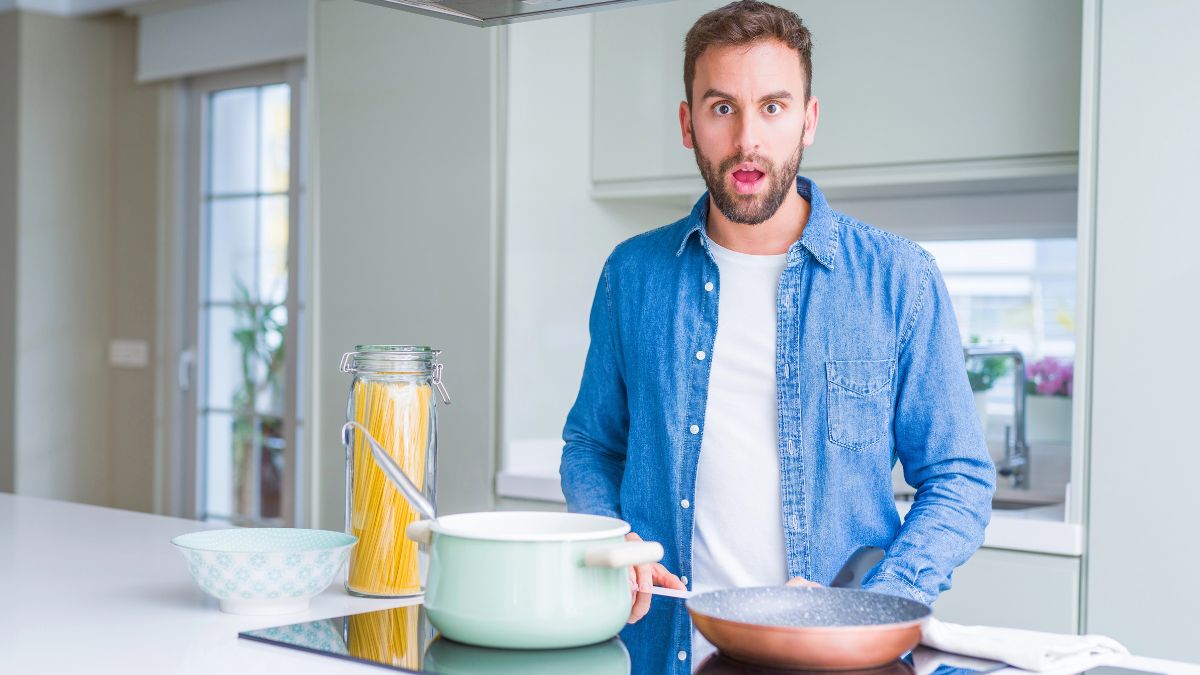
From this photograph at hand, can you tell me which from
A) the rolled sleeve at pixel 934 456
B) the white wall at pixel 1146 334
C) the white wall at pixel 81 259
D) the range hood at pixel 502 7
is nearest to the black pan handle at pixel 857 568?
the rolled sleeve at pixel 934 456

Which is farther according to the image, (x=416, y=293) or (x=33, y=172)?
(x=33, y=172)

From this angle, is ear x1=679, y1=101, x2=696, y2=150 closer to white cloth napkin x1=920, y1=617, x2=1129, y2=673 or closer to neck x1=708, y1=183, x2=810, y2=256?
neck x1=708, y1=183, x2=810, y2=256

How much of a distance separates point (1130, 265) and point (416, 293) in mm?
1667

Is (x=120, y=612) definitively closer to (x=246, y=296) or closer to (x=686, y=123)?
(x=686, y=123)

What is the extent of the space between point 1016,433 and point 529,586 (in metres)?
2.17

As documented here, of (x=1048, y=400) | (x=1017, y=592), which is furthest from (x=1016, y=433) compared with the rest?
(x=1017, y=592)

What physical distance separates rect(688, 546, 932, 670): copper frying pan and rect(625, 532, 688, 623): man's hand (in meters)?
0.16

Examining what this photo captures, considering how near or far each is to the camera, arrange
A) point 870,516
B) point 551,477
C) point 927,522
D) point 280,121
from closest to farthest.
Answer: point 927,522, point 870,516, point 551,477, point 280,121

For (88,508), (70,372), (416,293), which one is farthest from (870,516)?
(70,372)

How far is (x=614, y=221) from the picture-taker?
3314mm

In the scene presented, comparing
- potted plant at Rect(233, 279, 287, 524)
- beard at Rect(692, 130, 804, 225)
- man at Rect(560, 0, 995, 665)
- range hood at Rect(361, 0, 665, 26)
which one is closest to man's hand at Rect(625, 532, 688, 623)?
man at Rect(560, 0, 995, 665)

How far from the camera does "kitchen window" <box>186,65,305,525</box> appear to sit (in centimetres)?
447

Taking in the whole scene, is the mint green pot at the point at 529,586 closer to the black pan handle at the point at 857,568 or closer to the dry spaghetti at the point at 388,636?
the dry spaghetti at the point at 388,636

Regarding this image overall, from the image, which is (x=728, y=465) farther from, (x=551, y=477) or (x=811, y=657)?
(x=551, y=477)
